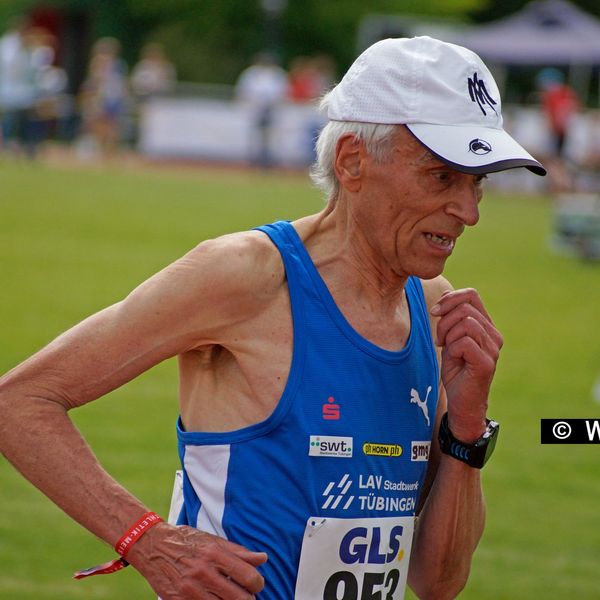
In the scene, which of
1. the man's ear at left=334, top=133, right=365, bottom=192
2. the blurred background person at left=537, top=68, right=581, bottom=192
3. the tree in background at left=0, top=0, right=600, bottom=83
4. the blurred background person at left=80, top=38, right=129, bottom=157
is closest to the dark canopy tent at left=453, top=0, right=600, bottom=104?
the blurred background person at left=537, top=68, right=581, bottom=192

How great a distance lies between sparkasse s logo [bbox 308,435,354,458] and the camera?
10.2ft

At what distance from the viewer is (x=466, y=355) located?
3.23 m

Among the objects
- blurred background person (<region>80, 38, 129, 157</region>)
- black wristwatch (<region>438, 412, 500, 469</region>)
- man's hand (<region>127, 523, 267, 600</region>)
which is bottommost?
blurred background person (<region>80, 38, 129, 157</region>)

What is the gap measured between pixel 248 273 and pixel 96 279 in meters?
12.6

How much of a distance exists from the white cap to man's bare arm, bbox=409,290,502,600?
369 millimetres

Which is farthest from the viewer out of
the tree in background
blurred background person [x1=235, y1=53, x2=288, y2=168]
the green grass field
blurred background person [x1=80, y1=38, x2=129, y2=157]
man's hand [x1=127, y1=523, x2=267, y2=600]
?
the tree in background

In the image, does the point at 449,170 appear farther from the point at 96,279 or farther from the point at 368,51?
the point at 96,279

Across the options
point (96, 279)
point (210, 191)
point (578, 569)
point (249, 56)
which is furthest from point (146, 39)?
point (578, 569)

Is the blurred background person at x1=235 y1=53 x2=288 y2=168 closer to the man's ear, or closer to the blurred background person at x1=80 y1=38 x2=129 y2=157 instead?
the blurred background person at x1=80 y1=38 x2=129 y2=157

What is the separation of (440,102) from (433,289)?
0.65 meters

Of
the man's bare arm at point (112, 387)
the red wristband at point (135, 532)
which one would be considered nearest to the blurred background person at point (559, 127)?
the man's bare arm at point (112, 387)

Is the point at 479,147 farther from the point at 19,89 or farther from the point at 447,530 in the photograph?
the point at 19,89

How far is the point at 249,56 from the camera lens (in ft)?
176

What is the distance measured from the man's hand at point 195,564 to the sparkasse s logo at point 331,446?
264 mm
